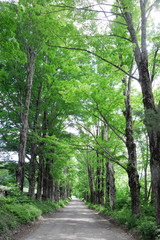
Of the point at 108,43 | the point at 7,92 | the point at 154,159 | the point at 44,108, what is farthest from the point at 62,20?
the point at 44,108

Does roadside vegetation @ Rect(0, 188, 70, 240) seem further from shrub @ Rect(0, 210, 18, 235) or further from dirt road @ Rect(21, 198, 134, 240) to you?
dirt road @ Rect(21, 198, 134, 240)

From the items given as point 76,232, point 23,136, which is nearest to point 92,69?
point 23,136

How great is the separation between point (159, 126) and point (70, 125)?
13.7 m

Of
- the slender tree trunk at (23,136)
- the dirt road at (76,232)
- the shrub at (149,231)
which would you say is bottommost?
the dirt road at (76,232)

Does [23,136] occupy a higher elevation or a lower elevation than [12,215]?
higher

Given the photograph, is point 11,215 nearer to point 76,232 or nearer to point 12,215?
point 12,215

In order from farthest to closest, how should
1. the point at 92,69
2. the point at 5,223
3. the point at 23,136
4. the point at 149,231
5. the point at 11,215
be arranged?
the point at 92,69
the point at 23,136
the point at 11,215
the point at 5,223
the point at 149,231

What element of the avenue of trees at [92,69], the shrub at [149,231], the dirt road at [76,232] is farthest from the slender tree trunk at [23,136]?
the shrub at [149,231]

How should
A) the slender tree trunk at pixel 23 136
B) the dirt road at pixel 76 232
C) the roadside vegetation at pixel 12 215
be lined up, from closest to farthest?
the roadside vegetation at pixel 12 215, the dirt road at pixel 76 232, the slender tree trunk at pixel 23 136

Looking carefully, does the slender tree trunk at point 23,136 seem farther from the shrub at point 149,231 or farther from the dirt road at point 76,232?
the shrub at point 149,231

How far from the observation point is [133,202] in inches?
405

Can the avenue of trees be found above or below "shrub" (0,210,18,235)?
above

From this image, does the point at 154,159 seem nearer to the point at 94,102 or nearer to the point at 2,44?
the point at 94,102

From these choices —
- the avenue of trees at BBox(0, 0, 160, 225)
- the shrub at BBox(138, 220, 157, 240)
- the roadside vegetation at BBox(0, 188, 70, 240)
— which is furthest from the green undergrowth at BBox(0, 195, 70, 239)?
the shrub at BBox(138, 220, 157, 240)
